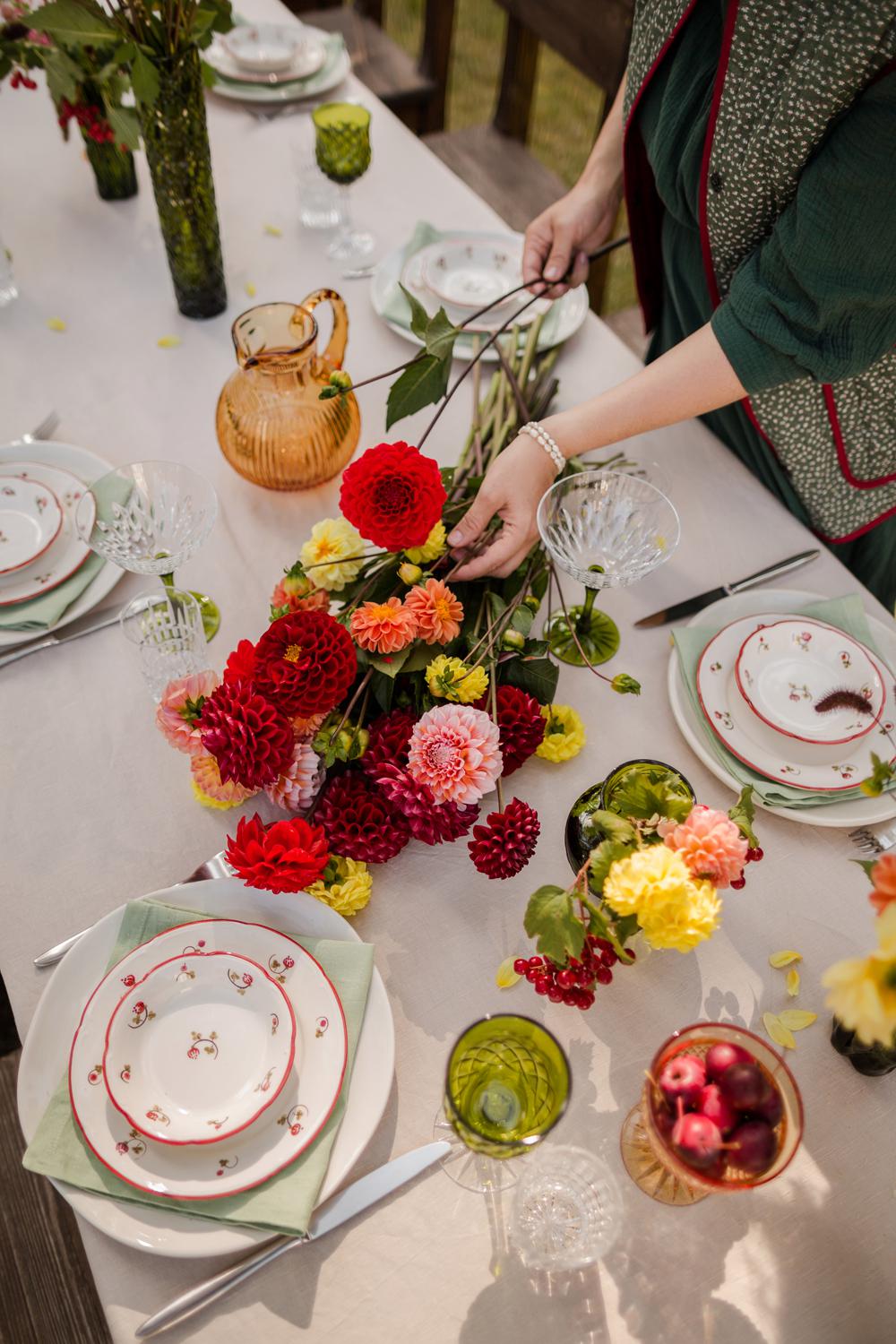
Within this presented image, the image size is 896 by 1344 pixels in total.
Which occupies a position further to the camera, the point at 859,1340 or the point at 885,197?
the point at 885,197

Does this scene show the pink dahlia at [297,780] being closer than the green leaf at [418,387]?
Yes

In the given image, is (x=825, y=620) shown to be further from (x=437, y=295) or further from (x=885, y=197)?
(x=437, y=295)

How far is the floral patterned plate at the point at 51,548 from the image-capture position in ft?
3.16

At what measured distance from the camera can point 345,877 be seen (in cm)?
78

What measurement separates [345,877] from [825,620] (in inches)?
21.5

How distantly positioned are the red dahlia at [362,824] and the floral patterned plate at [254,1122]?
0.28 feet

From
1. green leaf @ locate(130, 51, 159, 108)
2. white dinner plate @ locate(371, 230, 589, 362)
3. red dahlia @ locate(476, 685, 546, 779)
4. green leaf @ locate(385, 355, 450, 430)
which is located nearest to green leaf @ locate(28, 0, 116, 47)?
green leaf @ locate(130, 51, 159, 108)

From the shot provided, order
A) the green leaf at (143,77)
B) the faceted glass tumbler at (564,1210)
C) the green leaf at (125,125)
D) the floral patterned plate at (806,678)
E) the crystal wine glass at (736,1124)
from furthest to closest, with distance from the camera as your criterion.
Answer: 1. the green leaf at (125,125)
2. the green leaf at (143,77)
3. the floral patterned plate at (806,678)
4. the faceted glass tumbler at (564,1210)
5. the crystal wine glass at (736,1124)

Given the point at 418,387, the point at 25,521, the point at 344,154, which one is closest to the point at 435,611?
the point at 418,387

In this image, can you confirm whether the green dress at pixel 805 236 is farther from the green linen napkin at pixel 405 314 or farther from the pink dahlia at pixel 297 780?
the pink dahlia at pixel 297 780

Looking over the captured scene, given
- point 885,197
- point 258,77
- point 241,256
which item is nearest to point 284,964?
point 885,197

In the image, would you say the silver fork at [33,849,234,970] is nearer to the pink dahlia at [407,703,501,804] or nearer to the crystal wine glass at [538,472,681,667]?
the pink dahlia at [407,703,501,804]

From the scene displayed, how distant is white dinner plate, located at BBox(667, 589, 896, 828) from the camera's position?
2.76 ft

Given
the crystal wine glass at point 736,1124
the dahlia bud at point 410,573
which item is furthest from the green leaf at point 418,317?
the crystal wine glass at point 736,1124
